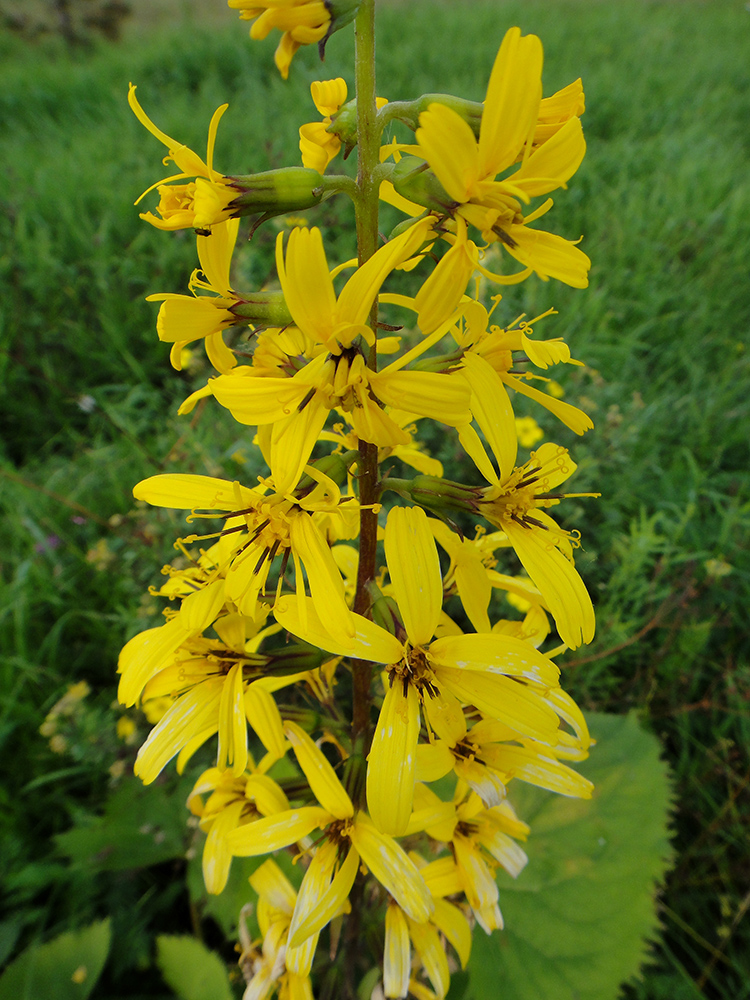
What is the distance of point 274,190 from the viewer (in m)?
0.83

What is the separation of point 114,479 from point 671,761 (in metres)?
2.49

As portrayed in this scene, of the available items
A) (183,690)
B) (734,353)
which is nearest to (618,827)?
(183,690)

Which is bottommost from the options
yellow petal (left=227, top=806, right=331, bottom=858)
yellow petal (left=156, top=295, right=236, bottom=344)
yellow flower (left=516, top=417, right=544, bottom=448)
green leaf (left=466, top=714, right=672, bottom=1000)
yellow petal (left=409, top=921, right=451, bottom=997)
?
green leaf (left=466, top=714, right=672, bottom=1000)

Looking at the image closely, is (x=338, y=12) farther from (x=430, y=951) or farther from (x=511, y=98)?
(x=430, y=951)

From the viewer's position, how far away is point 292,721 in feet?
3.74

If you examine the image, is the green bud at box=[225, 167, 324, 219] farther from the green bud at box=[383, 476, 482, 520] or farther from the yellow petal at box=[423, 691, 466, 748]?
the yellow petal at box=[423, 691, 466, 748]

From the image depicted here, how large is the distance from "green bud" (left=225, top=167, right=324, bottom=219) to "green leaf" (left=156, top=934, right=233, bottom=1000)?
174cm

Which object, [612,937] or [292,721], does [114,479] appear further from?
[612,937]

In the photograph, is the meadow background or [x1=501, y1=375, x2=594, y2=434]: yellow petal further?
the meadow background

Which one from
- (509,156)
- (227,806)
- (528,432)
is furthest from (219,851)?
(528,432)

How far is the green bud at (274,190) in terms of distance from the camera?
0.83 m

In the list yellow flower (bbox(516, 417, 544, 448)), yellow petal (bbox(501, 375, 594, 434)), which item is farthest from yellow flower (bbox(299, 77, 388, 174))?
yellow flower (bbox(516, 417, 544, 448))

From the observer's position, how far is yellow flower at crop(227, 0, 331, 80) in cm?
73

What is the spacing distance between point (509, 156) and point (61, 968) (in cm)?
210
